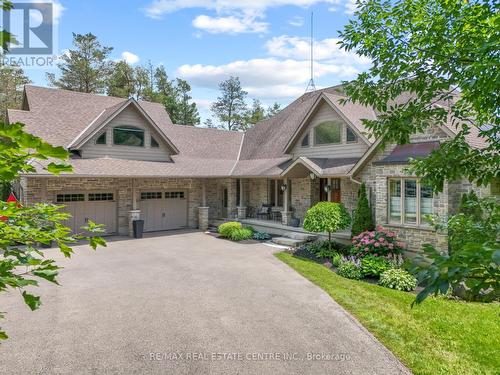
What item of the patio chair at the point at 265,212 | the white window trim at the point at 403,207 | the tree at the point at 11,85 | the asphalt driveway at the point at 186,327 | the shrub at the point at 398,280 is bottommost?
the asphalt driveway at the point at 186,327

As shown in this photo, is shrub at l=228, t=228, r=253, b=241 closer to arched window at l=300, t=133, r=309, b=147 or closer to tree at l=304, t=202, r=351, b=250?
tree at l=304, t=202, r=351, b=250

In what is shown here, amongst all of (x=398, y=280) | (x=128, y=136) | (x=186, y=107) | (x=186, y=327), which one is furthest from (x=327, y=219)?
(x=186, y=107)

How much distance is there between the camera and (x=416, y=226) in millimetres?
12438

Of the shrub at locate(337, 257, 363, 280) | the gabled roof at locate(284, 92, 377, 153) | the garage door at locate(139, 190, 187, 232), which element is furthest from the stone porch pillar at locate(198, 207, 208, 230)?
the shrub at locate(337, 257, 363, 280)

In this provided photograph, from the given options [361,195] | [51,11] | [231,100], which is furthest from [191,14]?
[231,100]

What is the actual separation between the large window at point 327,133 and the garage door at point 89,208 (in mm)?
11783

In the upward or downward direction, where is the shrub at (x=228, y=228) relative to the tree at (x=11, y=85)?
downward

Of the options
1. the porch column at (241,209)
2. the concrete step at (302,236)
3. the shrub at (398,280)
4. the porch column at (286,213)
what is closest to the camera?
the shrub at (398,280)

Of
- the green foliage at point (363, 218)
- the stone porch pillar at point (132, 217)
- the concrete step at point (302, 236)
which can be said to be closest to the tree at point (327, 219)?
the green foliage at point (363, 218)

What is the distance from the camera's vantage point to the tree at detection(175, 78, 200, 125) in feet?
143

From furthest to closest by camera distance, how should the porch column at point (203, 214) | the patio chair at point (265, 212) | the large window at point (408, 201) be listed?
the porch column at point (203, 214) < the patio chair at point (265, 212) < the large window at point (408, 201)

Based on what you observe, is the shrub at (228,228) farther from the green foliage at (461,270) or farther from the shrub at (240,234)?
the green foliage at (461,270)

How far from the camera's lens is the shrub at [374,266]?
1102 centimetres

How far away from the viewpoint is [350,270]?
1131 cm
